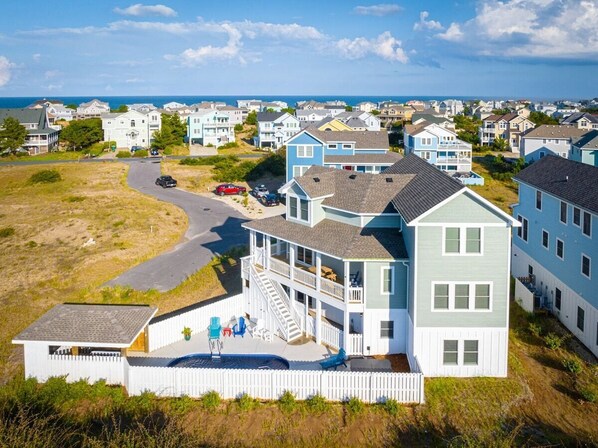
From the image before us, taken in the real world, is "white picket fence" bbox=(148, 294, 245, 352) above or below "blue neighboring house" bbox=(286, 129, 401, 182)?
below

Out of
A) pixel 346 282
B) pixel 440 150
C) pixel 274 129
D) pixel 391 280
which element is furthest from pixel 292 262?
pixel 274 129

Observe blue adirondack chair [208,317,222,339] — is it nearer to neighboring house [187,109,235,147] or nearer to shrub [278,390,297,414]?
shrub [278,390,297,414]

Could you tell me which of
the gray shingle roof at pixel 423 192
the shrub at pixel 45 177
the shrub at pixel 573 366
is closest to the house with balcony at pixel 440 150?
the gray shingle roof at pixel 423 192

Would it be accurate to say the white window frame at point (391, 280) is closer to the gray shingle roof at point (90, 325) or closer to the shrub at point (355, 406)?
the shrub at point (355, 406)

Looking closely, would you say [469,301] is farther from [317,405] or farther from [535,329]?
[317,405]

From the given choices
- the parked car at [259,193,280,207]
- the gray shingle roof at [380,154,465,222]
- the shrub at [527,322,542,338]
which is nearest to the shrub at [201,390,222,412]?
the gray shingle roof at [380,154,465,222]
